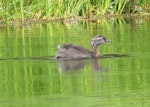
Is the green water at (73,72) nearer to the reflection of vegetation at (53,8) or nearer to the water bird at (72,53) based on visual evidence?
the water bird at (72,53)

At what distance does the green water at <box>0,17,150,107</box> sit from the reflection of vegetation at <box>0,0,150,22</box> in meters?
2.69

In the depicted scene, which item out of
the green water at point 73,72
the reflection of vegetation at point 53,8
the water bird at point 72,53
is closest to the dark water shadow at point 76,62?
the green water at point 73,72

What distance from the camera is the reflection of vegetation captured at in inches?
987

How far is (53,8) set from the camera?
25359 mm

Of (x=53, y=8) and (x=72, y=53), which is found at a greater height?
(x=53, y=8)

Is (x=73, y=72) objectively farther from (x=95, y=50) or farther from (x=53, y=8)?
(x=53, y=8)

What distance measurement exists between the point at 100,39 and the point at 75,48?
1.07 m

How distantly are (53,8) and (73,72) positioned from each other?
11466 millimetres

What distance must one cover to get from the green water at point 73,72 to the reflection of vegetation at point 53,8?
8.83ft

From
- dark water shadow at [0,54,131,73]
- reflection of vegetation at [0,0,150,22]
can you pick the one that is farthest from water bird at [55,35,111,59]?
reflection of vegetation at [0,0,150,22]

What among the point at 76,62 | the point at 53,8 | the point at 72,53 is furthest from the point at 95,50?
the point at 53,8

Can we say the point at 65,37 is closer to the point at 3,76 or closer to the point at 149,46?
the point at 149,46

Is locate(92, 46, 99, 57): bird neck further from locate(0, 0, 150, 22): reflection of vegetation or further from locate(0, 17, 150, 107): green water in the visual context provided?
locate(0, 0, 150, 22): reflection of vegetation

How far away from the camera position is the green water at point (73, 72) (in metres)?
11.2
